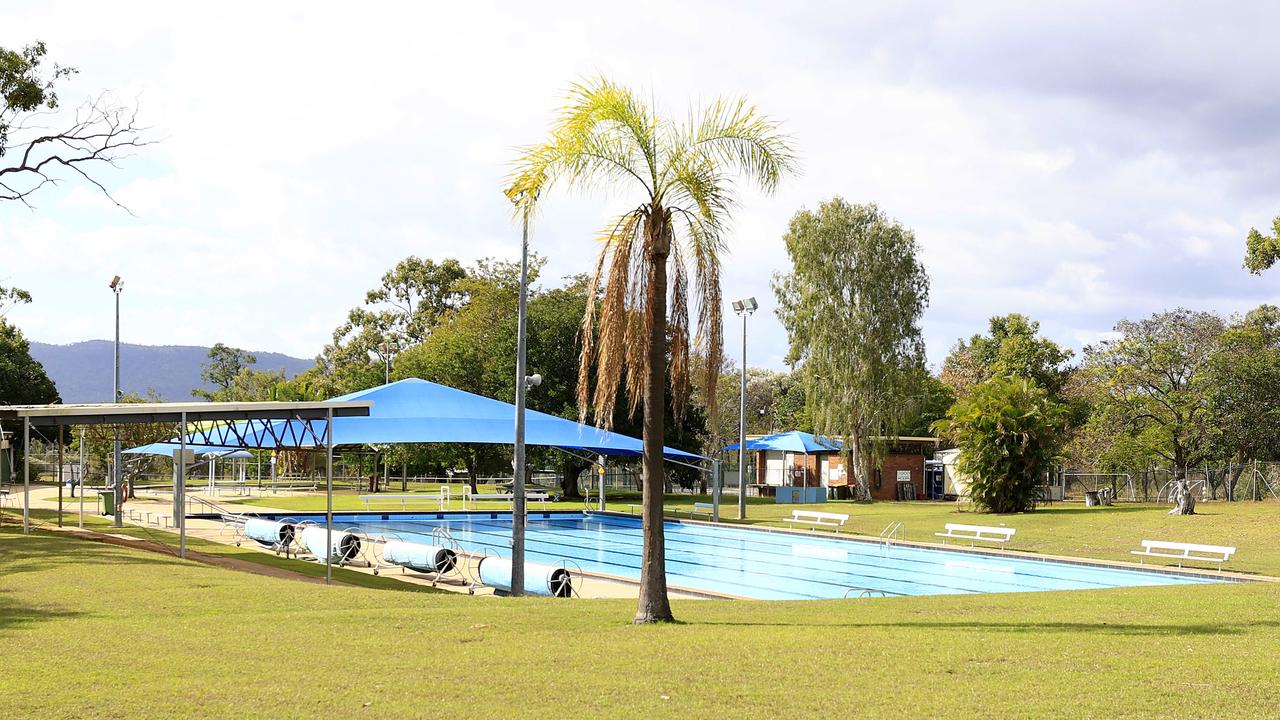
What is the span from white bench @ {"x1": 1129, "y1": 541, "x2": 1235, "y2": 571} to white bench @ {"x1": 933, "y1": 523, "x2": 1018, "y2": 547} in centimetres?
272

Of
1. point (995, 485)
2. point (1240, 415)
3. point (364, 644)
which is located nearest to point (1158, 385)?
point (1240, 415)

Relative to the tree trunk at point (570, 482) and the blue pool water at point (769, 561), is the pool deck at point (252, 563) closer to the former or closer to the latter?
the blue pool water at point (769, 561)

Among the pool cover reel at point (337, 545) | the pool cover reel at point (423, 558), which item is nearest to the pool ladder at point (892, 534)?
the pool cover reel at point (423, 558)

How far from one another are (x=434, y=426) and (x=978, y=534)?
16.1 meters

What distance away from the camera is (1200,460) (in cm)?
4228

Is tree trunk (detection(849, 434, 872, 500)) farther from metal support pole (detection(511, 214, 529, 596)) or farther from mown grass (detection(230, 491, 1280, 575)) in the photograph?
metal support pole (detection(511, 214, 529, 596))

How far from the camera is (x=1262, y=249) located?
2928cm

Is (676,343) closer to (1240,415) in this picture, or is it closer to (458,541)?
(458,541)

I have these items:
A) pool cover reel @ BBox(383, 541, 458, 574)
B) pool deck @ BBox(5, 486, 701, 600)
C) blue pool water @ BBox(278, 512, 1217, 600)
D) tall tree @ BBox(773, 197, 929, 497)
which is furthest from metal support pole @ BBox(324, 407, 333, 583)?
tall tree @ BBox(773, 197, 929, 497)

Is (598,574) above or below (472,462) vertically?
below

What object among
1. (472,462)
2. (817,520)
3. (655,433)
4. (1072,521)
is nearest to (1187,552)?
(1072,521)

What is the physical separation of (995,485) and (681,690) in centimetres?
2980

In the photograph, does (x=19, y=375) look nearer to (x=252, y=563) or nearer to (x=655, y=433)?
(x=252, y=563)

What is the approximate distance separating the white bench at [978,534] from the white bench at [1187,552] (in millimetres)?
2723
